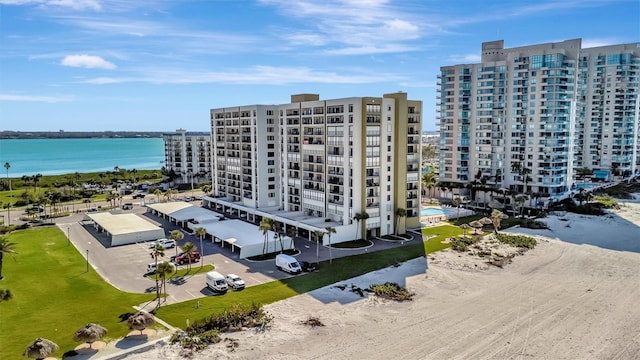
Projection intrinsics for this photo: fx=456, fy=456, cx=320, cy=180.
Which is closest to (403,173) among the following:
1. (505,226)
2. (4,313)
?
(505,226)

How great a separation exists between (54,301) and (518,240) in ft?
185

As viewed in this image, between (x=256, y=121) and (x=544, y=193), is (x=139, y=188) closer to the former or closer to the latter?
(x=256, y=121)

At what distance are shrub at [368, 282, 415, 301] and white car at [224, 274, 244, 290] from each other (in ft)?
41.2

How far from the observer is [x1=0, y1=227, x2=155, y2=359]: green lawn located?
34219mm

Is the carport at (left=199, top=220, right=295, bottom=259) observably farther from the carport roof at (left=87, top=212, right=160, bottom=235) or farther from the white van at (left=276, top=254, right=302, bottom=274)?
the carport roof at (left=87, top=212, right=160, bottom=235)

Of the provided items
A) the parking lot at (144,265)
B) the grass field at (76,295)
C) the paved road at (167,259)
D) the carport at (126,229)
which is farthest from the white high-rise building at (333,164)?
the carport at (126,229)

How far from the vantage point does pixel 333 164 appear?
216 feet

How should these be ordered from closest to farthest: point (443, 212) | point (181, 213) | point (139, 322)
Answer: point (139, 322)
point (181, 213)
point (443, 212)

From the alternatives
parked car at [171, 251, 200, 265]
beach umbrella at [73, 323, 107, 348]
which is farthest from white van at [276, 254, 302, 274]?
beach umbrella at [73, 323, 107, 348]

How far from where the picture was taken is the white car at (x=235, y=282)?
44156 mm

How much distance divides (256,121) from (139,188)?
6349cm

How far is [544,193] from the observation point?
94750 mm

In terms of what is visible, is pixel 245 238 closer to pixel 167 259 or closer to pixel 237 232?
pixel 237 232

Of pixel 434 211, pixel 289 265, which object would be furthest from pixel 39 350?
pixel 434 211
